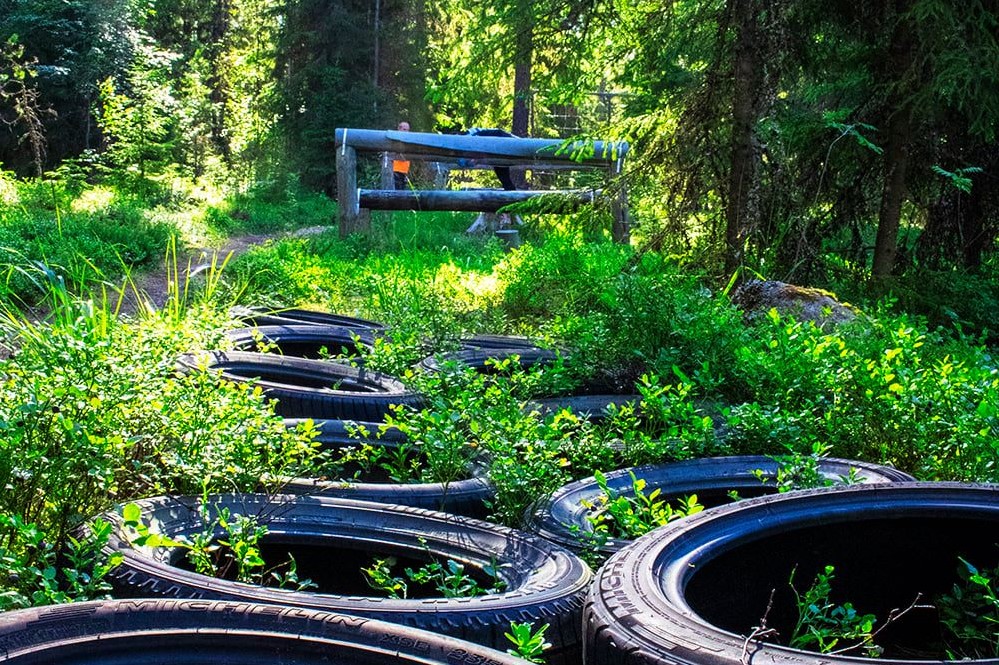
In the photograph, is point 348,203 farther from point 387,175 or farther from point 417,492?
point 417,492

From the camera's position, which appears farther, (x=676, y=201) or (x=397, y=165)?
(x=397, y=165)

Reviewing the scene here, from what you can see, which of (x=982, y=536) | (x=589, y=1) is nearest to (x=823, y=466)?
(x=982, y=536)

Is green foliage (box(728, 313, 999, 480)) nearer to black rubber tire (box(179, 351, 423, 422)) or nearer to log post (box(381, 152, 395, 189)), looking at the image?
black rubber tire (box(179, 351, 423, 422))

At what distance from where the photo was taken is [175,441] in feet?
11.7

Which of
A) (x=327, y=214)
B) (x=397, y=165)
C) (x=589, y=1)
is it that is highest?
(x=589, y=1)

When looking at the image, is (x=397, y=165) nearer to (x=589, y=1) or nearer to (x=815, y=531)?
(x=589, y=1)

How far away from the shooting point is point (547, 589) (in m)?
2.84

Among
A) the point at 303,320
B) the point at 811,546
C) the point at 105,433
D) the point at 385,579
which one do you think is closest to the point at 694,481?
the point at 811,546

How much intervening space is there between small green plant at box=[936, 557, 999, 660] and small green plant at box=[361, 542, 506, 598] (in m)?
1.28

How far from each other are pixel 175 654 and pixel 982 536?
7.49 ft

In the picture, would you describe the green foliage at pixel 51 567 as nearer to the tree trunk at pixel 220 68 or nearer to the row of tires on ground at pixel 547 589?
the row of tires on ground at pixel 547 589

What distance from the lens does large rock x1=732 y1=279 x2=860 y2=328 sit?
6.97 meters

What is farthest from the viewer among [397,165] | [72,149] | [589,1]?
[72,149]

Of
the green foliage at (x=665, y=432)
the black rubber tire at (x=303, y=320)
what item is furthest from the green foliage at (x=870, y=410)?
the black rubber tire at (x=303, y=320)
